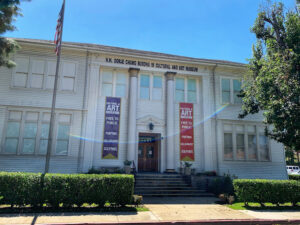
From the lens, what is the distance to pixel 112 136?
52.1 ft

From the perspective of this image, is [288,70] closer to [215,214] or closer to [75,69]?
[215,214]

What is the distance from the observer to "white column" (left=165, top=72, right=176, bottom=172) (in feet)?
52.8

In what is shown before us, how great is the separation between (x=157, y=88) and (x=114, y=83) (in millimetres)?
3185

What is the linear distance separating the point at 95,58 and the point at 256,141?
13447 mm

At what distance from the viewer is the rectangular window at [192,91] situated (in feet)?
59.5

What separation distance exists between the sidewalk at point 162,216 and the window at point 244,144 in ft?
24.7

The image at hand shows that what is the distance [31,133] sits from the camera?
14828mm

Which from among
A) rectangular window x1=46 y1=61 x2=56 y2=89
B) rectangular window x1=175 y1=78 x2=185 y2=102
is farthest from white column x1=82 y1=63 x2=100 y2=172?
rectangular window x1=175 y1=78 x2=185 y2=102

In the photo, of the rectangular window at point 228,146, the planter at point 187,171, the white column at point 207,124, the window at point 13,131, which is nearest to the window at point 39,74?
the window at point 13,131

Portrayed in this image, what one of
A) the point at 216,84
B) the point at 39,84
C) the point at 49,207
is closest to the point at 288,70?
the point at 216,84

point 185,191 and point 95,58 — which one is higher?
point 95,58

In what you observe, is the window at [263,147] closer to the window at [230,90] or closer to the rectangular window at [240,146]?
the rectangular window at [240,146]

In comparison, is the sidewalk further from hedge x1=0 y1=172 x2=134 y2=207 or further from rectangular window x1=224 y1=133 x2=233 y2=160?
rectangular window x1=224 y1=133 x2=233 y2=160

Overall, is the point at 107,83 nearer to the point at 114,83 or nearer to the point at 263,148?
the point at 114,83
